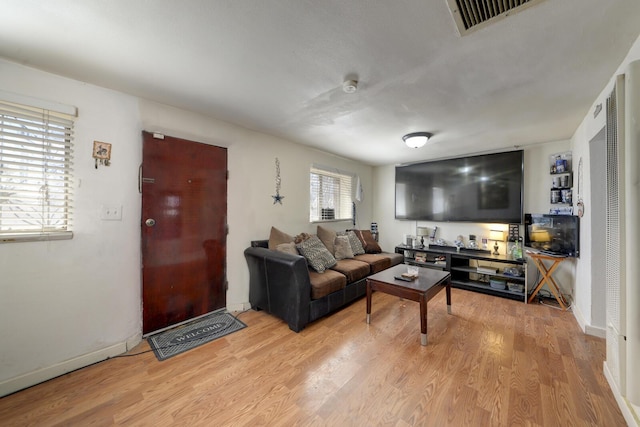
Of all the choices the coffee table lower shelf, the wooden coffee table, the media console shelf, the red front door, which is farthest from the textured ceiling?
the coffee table lower shelf

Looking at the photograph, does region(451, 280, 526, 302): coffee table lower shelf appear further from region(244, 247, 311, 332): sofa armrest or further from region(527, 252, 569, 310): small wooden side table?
region(244, 247, 311, 332): sofa armrest

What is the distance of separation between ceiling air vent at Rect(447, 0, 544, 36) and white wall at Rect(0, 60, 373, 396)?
95.3 inches

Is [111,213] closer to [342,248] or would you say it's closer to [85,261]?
[85,261]

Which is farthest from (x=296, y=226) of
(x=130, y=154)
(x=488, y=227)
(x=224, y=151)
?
(x=488, y=227)

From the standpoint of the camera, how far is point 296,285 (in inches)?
92.4

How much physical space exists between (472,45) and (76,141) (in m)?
2.97

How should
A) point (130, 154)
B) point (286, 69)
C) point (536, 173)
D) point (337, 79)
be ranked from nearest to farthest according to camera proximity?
point (286, 69) < point (337, 79) < point (130, 154) < point (536, 173)

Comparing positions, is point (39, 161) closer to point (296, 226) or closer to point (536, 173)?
point (296, 226)

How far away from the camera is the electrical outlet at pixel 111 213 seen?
198cm

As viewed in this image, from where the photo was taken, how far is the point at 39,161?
5.67ft

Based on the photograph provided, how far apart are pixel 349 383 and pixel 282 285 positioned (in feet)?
3.64

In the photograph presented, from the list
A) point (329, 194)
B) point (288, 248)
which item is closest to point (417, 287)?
point (288, 248)

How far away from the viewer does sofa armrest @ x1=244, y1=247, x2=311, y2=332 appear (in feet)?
7.72

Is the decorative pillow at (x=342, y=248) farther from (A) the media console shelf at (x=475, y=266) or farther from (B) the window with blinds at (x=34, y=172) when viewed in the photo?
(B) the window with blinds at (x=34, y=172)
